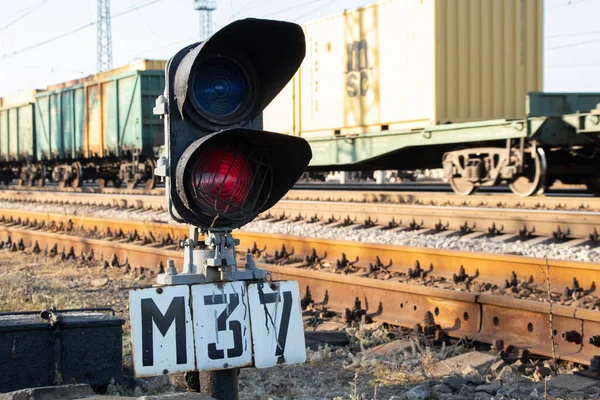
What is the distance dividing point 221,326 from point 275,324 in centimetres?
19

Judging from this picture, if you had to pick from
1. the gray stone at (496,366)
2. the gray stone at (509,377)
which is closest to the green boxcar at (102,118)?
the gray stone at (496,366)

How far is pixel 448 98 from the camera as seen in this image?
1483 centimetres

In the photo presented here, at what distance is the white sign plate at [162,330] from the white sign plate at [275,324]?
0.72 feet

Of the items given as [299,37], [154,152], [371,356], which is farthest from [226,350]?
[154,152]

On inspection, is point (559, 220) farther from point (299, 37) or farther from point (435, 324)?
point (299, 37)

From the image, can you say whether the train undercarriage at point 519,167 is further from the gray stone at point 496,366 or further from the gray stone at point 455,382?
the gray stone at point 455,382

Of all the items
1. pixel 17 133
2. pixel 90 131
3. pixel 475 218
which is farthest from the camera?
pixel 17 133

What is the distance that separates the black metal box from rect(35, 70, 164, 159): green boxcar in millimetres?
18712

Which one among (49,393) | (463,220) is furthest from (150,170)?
(49,393)

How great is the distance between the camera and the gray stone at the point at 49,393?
2668 mm

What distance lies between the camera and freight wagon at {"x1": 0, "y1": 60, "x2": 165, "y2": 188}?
2328cm

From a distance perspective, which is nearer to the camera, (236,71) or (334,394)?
(236,71)

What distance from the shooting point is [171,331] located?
2.34 meters

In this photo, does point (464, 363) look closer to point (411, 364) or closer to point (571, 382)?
point (411, 364)
